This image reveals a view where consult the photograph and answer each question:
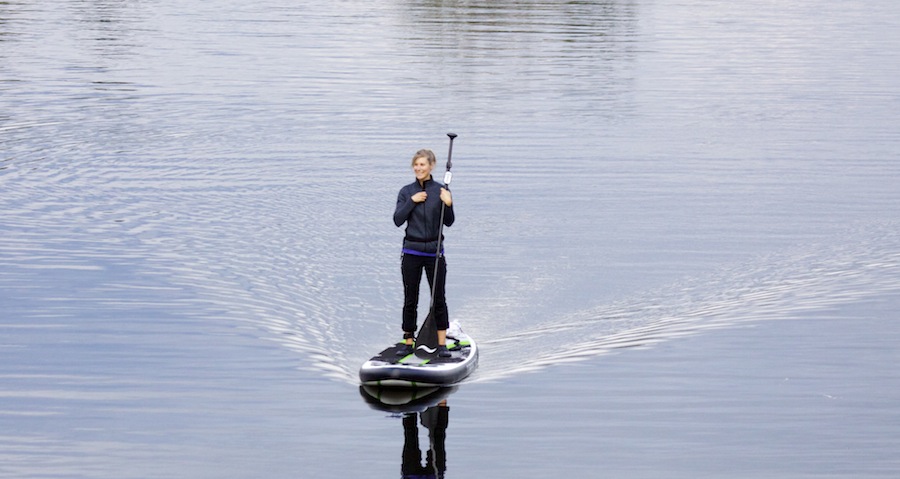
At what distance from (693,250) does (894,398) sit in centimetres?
733

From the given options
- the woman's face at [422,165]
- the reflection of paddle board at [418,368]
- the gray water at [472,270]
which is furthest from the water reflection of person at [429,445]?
the woman's face at [422,165]

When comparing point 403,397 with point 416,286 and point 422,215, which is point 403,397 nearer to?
point 416,286

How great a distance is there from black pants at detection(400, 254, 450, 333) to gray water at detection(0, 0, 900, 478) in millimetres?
821

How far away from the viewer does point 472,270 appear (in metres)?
20.7

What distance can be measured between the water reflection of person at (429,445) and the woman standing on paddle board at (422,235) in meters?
1.24

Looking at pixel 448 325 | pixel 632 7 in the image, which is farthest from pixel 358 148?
pixel 632 7

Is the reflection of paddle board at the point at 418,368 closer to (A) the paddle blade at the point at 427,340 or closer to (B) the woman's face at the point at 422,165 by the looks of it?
(A) the paddle blade at the point at 427,340

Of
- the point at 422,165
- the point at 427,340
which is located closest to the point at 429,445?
the point at 427,340

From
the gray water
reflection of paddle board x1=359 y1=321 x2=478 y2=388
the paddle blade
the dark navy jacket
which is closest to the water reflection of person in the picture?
the gray water

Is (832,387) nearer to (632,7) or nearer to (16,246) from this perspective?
(16,246)

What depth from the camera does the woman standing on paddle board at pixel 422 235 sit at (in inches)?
599

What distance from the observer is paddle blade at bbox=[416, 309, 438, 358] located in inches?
621

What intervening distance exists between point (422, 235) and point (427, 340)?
121 cm

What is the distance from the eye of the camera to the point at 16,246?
22.3 m
